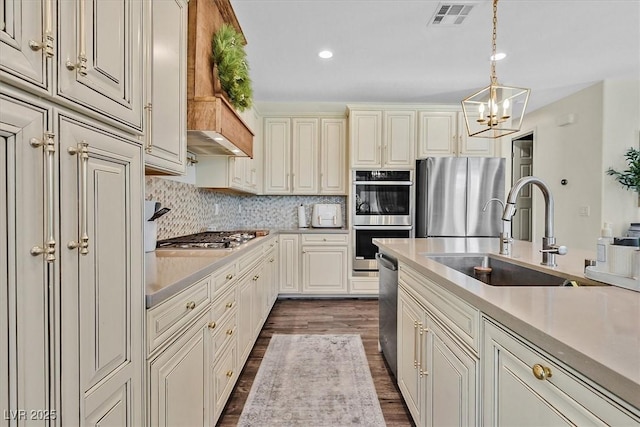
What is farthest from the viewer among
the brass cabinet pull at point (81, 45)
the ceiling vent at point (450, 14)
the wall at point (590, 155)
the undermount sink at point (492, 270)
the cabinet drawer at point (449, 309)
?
the wall at point (590, 155)

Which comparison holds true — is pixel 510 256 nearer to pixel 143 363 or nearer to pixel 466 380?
pixel 466 380

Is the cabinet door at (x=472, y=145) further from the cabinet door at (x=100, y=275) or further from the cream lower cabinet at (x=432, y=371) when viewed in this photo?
the cabinet door at (x=100, y=275)

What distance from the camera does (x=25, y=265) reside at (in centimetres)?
65

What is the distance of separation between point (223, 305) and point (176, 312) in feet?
1.94

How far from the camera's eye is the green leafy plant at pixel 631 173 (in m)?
3.85

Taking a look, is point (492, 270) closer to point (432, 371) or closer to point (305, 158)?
point (432, 371)

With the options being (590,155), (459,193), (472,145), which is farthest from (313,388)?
(590,155)

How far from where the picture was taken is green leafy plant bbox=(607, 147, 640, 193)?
385 centimetres

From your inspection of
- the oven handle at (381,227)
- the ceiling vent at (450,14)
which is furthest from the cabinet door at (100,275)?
the oven handle at (381,227)

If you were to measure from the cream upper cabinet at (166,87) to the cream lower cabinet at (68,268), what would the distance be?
38 cm

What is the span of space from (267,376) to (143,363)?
1.46m

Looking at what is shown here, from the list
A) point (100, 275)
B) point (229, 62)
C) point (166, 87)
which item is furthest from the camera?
point (229, 62)

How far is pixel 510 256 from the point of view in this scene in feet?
5.96

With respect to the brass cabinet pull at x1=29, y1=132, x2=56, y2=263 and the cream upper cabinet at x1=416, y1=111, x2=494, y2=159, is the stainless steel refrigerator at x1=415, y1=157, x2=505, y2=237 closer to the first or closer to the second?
the cream upper cabinet at x1=416, y1=111, x2=494, y2=159
